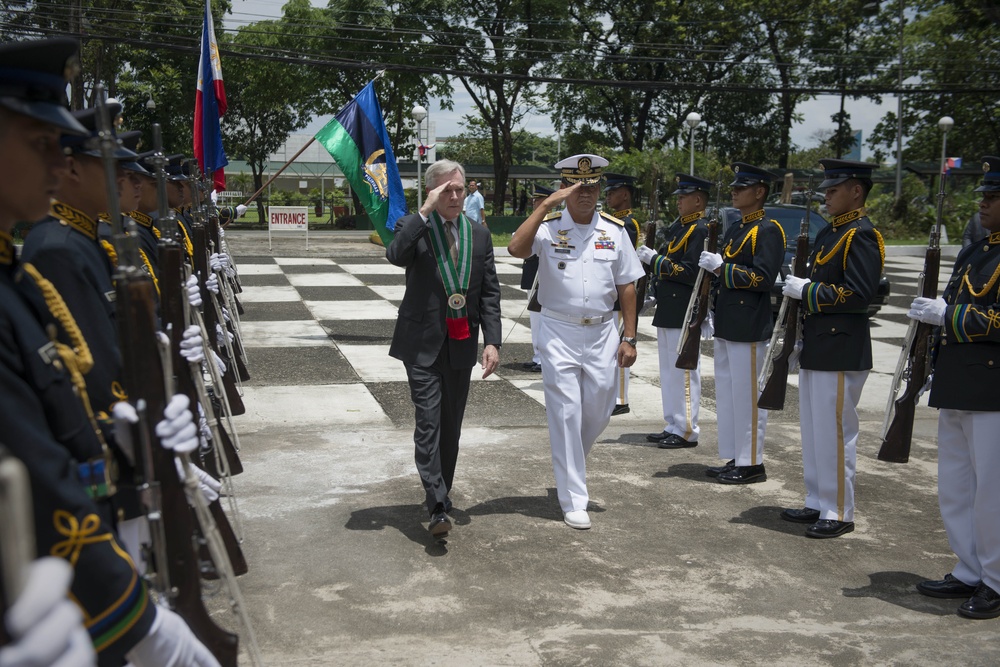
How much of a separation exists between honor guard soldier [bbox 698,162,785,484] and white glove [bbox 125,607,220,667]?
16.7ft

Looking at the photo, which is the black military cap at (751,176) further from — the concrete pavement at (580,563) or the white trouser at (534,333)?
the white trouser at (534,333)

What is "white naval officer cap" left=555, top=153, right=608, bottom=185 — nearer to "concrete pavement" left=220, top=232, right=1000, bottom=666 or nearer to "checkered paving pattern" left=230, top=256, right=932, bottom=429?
"concrete pavement" left=220, top=232, right=1000, bottom=666

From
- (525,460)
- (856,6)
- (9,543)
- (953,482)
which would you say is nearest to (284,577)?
(525,460)

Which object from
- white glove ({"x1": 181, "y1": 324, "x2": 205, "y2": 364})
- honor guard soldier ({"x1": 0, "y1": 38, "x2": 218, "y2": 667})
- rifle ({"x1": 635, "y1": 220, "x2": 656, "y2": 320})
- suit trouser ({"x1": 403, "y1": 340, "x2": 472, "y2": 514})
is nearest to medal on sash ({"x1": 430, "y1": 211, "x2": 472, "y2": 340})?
suit trouser ({"x1": 403, "y1": 340, "x2": 472, "y2": 514})

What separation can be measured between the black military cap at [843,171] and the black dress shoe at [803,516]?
2028 millimetres

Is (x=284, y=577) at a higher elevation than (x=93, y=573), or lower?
lower

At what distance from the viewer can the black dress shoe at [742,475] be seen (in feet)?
22.6

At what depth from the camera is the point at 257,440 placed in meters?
7.59

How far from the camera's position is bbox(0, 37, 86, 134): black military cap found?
6.34 feet

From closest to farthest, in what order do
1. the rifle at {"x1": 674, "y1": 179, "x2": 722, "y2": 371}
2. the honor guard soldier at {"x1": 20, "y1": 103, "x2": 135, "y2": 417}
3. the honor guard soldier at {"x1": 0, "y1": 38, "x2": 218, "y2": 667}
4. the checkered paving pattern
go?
the honor guard soldier at {"x1": 0, "y1": 38, "x2": 218, "y2": 667} < the honor guard soldier at {"x1": 20, "y1": 103, "x2": 135, "y2": 417} < the rifle at {"x1": 674, "y1": 179, "x2": 722, "y2": 371} < the checkered paving pattern

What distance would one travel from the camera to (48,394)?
2.00 metres

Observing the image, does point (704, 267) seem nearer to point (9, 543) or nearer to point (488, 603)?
point (488, 603)

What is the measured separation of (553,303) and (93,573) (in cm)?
430

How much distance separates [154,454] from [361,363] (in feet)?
26.8
